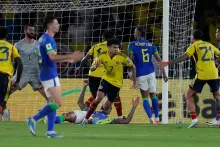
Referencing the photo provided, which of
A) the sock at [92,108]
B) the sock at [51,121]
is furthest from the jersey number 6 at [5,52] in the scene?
the sock at [51,121]

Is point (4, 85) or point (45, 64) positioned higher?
point (45, 64)

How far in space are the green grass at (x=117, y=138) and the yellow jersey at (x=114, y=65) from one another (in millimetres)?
1876

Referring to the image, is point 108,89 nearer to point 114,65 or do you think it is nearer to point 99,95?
point 99,95

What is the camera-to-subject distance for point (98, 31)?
24.6 metres

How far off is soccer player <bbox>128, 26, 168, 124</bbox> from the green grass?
297cm

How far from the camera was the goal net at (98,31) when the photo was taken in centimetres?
2027

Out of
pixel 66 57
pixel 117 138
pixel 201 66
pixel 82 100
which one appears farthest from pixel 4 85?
pixel 66 57

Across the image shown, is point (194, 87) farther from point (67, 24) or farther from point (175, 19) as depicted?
point (67, 24)

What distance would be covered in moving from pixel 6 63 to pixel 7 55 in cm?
31

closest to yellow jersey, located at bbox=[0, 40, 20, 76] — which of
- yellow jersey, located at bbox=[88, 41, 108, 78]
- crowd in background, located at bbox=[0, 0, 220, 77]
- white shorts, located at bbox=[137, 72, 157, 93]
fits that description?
yellow jersey, located at bbox=[88, 41, 108, 78]

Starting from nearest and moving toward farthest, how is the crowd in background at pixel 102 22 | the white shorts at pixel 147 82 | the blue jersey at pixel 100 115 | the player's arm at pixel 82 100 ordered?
the blue jersey at pixel 100 115 < the white shorts at pixel 147 82 < the player's arm at pixel 82 100 < the crowd in background at pixel 102 22

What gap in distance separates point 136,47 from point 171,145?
7.45 meters

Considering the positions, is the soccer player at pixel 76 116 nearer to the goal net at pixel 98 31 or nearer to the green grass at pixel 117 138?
the green grass at pixel 117 138

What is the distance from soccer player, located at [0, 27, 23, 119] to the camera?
1606 centimetres
